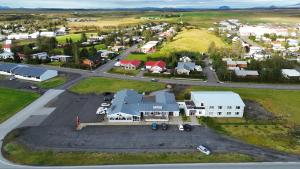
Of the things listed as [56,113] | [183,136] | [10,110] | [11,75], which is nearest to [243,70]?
[183,136]

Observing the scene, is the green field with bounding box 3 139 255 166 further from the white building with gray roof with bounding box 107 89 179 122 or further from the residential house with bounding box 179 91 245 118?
the residential house with bounding box 179 91 245 118

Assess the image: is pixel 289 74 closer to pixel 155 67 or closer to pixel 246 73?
pixel 246 73

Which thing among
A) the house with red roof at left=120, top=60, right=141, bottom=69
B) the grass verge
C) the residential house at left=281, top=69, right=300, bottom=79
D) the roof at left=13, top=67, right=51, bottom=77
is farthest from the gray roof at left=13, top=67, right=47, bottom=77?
the residential house at left=281, top=69, right=300, bottom=79

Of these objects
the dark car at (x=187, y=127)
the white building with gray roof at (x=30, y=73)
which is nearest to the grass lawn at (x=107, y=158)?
the dark car at (x=187, y=127)

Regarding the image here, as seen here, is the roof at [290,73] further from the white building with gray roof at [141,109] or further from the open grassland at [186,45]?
the open grassland at [186,45]

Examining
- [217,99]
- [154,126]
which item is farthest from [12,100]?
[217,99]

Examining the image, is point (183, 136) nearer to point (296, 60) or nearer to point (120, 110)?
point (120, 110)
